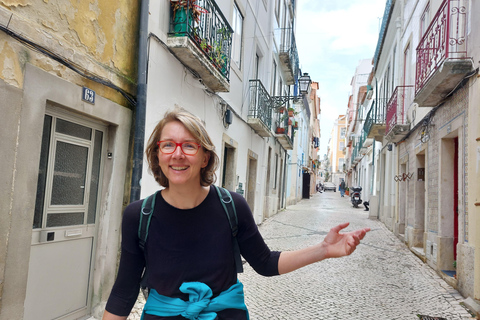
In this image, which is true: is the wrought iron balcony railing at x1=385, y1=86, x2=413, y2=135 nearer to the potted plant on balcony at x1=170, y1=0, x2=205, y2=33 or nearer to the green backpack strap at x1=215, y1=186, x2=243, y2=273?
the potted plant on balcony at x1=170, y1=0, x2=205, y2=33

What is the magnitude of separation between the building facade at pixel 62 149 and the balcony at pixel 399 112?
24.8ft

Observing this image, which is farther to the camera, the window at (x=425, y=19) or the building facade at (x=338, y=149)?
the building facade at (x=338, y=149)

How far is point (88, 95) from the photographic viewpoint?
4031 millimetres

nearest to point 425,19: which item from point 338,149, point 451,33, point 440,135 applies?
point 451,33

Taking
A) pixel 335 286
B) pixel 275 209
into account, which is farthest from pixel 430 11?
pixel 275 209

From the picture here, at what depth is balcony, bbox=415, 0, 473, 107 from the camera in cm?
555

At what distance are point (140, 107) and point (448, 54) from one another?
4.63 meters

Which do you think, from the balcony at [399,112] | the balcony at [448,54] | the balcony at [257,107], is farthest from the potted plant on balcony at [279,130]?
the balcony at [448,54]

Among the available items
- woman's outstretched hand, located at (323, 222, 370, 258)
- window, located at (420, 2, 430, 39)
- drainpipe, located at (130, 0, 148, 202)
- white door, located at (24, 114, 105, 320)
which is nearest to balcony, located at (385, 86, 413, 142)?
window, located at (420, 2, 430, 39)

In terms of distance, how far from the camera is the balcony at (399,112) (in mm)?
10117

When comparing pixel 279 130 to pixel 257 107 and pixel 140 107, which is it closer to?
pixel 257 107

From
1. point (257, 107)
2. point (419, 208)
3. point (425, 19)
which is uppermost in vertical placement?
point (425, 19)

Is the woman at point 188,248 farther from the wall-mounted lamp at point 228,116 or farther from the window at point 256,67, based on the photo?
the window at point 256,67

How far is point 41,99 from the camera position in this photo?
3428 mm
